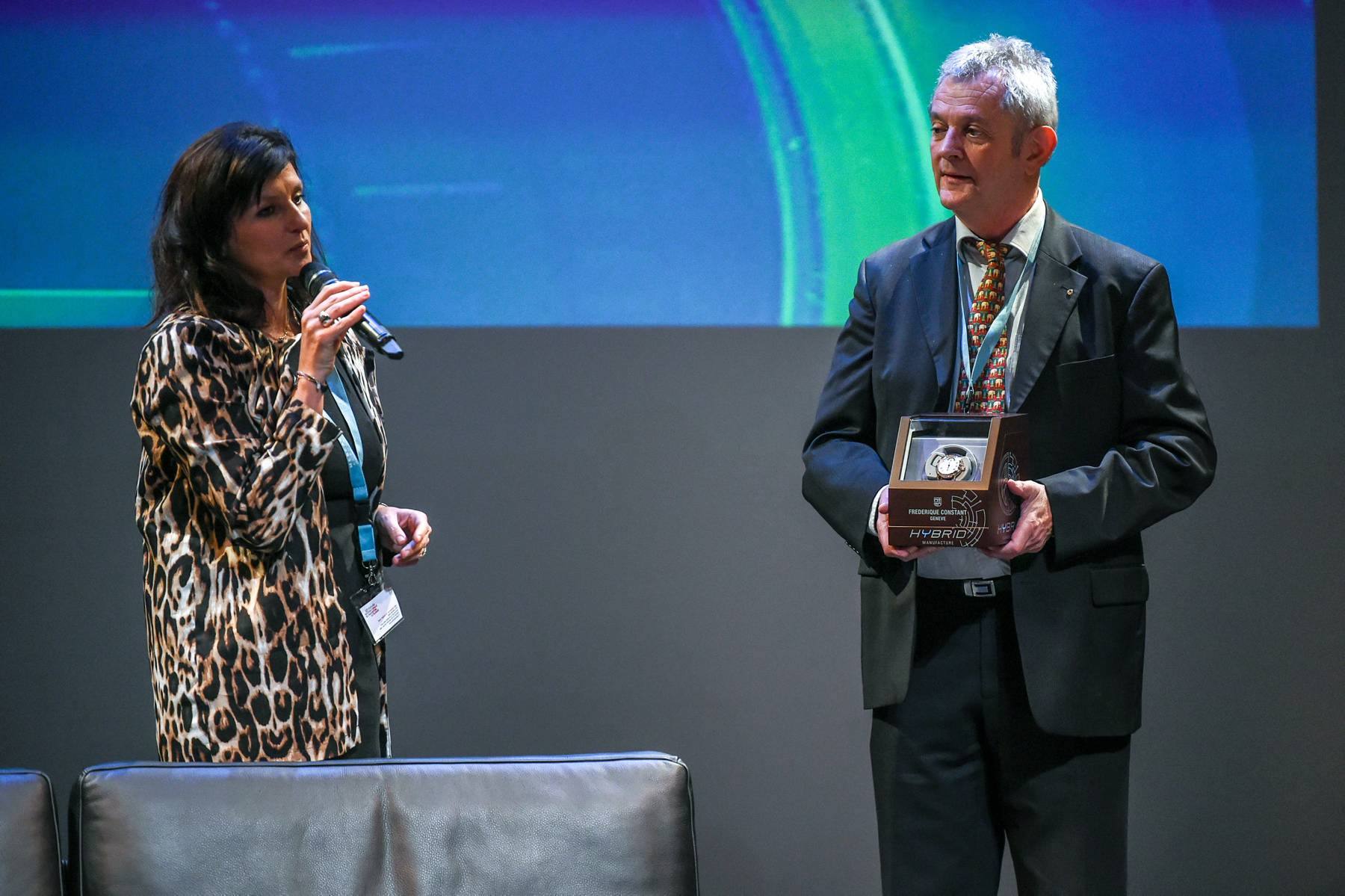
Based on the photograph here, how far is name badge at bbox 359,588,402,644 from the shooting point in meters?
2.00

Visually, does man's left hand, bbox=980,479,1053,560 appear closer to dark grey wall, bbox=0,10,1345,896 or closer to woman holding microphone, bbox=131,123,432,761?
woman holding microphone, bbox=131,123,432,761

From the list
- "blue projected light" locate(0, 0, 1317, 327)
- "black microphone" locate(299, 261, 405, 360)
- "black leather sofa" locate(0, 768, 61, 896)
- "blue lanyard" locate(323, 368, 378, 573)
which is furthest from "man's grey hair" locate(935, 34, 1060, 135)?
"black leather sofa" locate(0, 768, 61, 896)

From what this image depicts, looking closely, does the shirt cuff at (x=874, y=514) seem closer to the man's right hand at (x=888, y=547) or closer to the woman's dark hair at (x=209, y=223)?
the man's right hand at (x=888, y=547)

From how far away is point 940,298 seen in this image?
6.33 feet

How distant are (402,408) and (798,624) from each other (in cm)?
105

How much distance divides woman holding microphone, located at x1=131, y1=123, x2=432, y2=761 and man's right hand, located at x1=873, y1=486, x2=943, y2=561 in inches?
30.0

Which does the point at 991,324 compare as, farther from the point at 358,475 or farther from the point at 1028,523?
the point at 358,475

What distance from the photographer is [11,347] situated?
120 inches

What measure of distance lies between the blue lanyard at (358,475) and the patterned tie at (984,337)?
0.88 m

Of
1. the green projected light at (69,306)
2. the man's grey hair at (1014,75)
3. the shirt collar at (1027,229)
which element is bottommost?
the shirt collar at (1027,229)

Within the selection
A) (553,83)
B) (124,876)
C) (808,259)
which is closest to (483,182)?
(553,83)

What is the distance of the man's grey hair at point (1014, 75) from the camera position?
1868mm

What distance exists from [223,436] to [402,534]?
15.3 inches

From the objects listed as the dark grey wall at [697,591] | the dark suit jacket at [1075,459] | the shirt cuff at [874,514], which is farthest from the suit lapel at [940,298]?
the dark grey wall at [697,591]
